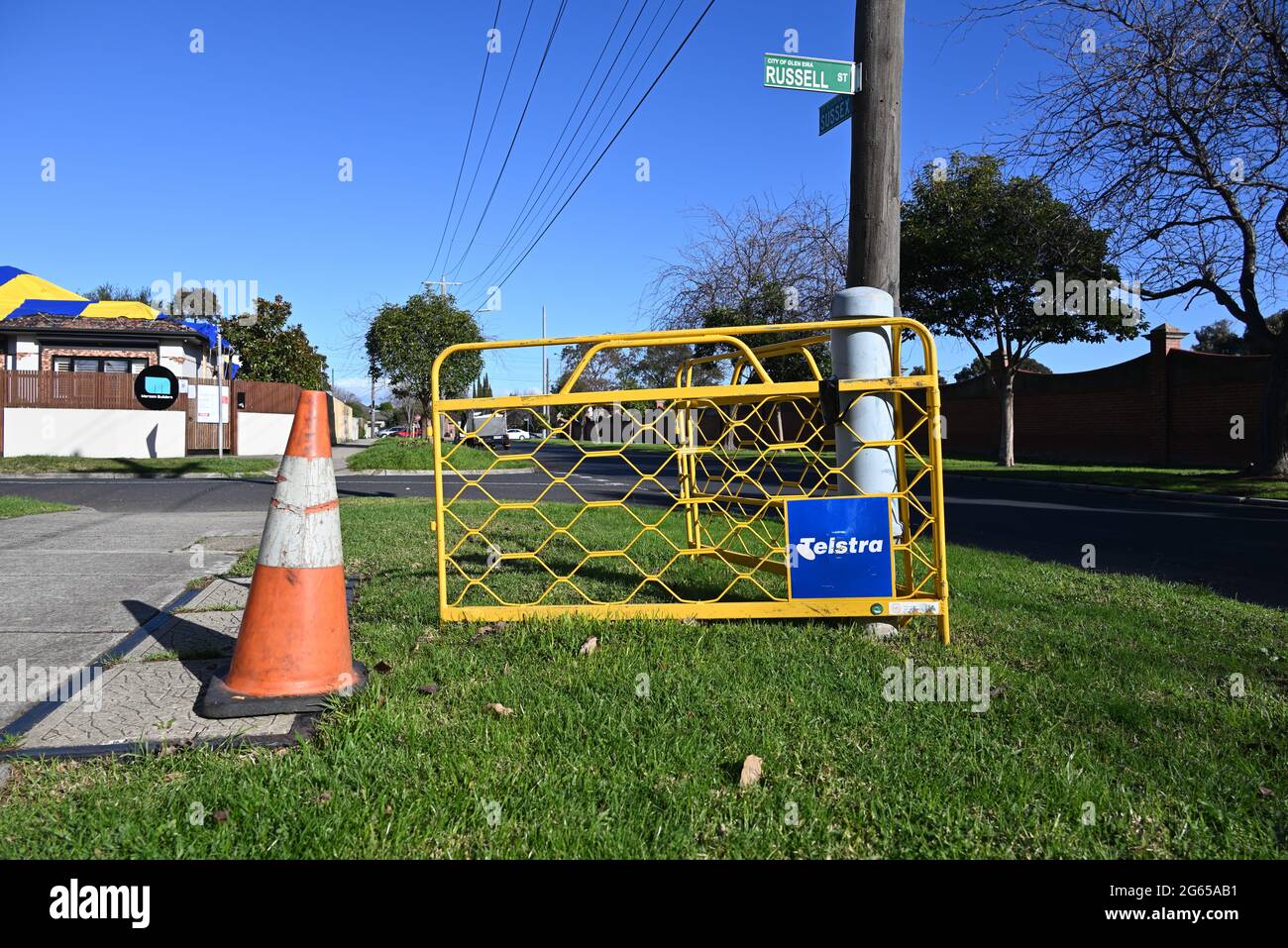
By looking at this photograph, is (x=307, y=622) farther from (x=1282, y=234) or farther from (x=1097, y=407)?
(x=1097, y=407)

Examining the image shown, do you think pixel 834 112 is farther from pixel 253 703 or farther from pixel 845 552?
pixel 253 703

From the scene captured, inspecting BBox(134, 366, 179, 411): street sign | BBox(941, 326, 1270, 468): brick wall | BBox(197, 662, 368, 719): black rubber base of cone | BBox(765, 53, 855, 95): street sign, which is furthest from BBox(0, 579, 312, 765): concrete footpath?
BBox(941, 326, 1270, 468): brick wall

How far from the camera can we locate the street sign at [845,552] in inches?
173

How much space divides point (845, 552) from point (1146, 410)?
81.9ft

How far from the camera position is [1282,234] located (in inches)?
613

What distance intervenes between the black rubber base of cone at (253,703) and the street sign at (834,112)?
4.66 metres

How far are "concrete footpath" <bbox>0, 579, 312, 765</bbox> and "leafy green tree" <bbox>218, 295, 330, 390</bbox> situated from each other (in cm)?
3749

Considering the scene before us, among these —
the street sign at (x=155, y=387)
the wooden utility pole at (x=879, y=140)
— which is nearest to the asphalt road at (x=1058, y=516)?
the wooden utility pole at (x=879, y=140)

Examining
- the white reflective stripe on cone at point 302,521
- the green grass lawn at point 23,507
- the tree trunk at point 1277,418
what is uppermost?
the tree trunk at point 1277,418

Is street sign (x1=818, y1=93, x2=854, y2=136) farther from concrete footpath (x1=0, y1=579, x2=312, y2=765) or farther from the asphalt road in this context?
concrete footpath (x1=0, y1=579, x2=312, y2=765)

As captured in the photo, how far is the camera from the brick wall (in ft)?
73.5

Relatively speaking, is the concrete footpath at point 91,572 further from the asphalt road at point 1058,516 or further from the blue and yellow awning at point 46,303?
the blue and yellow awning at point 46,303

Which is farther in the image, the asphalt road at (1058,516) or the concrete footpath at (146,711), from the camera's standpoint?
the asphalt road at (1058,516)
